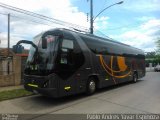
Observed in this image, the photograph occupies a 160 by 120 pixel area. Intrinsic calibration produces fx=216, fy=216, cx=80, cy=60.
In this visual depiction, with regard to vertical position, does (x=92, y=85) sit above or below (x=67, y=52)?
below

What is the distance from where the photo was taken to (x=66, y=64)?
31.6 ft

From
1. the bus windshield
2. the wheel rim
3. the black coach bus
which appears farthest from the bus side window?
the wheel rim

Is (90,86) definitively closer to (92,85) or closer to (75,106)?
(92,85)

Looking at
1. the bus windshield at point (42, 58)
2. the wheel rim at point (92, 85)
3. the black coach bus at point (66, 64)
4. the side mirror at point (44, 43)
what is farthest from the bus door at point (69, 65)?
the wheel rim at point (92, 85)

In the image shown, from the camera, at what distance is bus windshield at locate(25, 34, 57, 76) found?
29.9 ft

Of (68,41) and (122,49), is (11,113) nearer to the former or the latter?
(68,41)

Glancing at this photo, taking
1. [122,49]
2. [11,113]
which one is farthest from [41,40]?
[122,49]

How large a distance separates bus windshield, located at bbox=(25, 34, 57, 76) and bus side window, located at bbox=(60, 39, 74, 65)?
42 cm

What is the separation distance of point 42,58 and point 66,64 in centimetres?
109

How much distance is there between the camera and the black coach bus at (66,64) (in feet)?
Result: 29.9

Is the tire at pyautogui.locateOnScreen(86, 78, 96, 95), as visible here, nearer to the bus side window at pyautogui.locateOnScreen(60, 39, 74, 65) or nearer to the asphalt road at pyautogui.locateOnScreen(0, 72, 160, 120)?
the asphalt road at pyautogui.locateOnScreen(0, 72, 160, 120)

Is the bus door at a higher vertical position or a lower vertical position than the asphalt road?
higher

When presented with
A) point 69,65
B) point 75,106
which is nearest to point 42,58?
point 69,65

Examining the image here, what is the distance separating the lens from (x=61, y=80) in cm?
929
